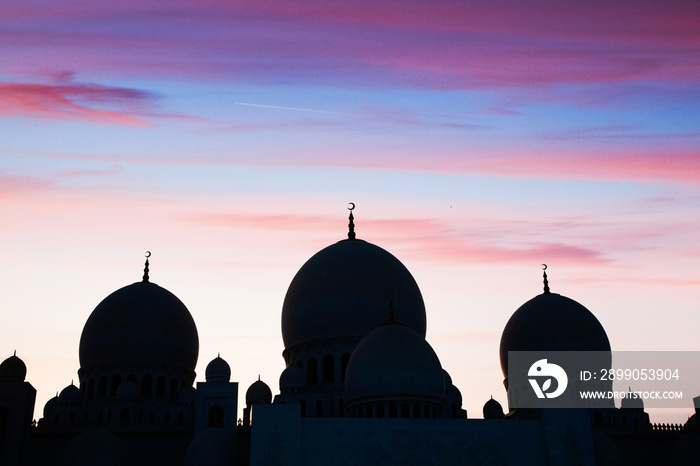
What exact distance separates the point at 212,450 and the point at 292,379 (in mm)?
6196

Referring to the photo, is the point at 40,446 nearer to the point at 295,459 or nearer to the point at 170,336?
the point at 170,336

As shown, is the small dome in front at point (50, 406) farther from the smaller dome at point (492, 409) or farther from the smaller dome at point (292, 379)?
the smaller dome at point (492, 409)

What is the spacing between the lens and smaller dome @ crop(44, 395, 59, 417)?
3553 cm

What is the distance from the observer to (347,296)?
3481 centimetres

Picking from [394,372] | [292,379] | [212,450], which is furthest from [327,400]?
[212,450]

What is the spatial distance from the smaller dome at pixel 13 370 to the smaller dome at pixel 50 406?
3.53 meters

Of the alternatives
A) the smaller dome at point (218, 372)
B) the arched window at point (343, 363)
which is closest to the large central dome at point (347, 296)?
the arched window at point (343, 363)

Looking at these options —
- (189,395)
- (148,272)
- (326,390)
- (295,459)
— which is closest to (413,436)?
(295,459)

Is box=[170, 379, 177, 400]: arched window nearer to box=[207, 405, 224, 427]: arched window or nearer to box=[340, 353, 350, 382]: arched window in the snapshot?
box=[207, 405, 224, 427]: arched window

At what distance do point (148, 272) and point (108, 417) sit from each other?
8.52m

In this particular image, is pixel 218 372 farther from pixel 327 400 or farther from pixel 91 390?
pixel 91 390

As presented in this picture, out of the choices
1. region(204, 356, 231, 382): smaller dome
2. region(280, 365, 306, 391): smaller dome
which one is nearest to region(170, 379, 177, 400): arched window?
region(204, 356, 231, 382): smaller dome

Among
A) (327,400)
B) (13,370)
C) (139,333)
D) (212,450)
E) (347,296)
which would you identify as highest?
(347,296)

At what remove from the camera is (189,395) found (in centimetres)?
3494
